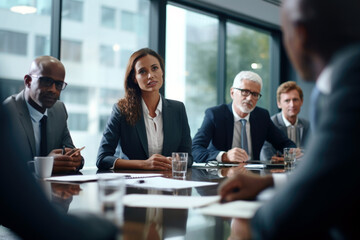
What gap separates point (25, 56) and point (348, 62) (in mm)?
4122

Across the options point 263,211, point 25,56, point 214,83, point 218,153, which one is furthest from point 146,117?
point 214,83

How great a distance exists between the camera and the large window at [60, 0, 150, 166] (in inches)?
180

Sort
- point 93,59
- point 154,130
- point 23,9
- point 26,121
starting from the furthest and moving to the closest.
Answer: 1. point 93,59
2. point 23,9
3. point 154,130
4. point 26,121

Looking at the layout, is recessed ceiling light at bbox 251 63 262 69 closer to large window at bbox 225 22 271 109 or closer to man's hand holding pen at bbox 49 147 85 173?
large window at bbox 225 22 271 109

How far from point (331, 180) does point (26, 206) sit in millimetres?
501

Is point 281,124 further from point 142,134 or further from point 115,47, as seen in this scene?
point 115,47

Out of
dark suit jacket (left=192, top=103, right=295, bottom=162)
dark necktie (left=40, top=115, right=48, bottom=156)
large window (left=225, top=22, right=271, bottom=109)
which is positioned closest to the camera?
dark necktie (left=40, top=115, right=48, bottom=156)

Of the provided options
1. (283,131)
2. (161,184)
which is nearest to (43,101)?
(161,184)

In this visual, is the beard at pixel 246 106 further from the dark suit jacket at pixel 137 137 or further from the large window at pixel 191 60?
the large window at pixel 191 60

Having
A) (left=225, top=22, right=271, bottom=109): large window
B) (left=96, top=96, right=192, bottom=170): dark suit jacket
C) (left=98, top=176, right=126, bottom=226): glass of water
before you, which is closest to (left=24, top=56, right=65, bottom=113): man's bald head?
(left=96, top=96, right=192, bottom=170): dark suit jacket

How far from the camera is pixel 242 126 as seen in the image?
3.74m

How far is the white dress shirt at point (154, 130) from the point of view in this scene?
2.98 meters

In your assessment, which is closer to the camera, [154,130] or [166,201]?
[166,201]

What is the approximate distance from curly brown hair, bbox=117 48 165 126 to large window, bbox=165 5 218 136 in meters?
2.44
